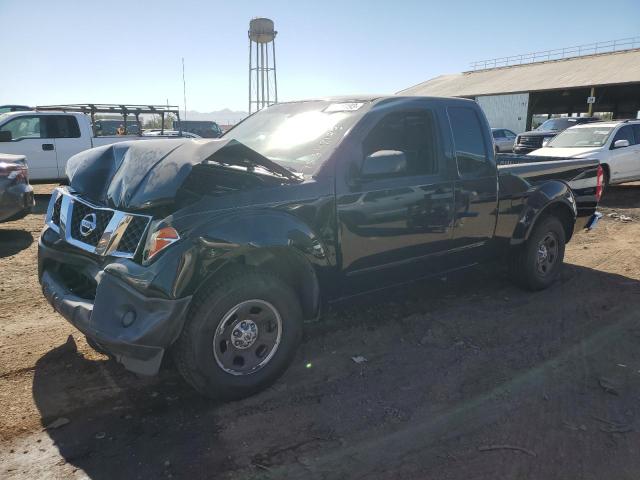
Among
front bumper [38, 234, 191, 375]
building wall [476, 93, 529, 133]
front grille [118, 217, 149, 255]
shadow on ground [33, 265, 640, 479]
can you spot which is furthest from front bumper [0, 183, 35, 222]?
building wall [476, 93, 529, 133]

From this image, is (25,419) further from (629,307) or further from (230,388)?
(629,307)

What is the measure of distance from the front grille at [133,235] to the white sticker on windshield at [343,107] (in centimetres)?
178

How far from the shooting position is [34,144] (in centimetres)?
1147

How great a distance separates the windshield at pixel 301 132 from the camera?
3.58 metres

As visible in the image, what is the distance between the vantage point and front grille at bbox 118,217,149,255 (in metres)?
2.85

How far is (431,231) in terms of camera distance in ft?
13.3

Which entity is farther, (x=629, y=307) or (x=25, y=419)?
(x=629, y=307)

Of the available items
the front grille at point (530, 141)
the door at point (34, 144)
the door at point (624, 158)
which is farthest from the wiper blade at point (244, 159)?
the front grille at point (530, 141)

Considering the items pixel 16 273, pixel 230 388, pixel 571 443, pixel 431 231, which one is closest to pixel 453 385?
pixel 571 443

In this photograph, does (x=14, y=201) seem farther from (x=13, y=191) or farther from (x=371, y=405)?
(x=371, y=405)

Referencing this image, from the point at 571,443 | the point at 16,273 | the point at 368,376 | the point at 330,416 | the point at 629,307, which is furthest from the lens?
the point at 16,273

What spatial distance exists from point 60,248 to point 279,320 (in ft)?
5.16

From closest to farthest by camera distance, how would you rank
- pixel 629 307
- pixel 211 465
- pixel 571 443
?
pixel 211 465
pixel 571 443
pixel 629 307

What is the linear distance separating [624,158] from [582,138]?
108cm
